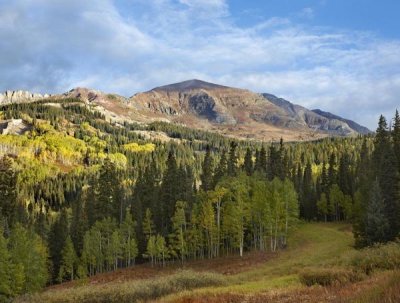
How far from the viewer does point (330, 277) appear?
20703mm

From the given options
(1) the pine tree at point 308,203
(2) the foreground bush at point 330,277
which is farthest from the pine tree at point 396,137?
(2) the foreground bush at point 330,277

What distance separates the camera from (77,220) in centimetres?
9538

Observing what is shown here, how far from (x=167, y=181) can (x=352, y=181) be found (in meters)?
54.6

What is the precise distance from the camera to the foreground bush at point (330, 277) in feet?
62.5

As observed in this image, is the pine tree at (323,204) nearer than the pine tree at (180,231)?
No

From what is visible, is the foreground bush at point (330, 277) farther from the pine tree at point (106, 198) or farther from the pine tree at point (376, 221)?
the pine tree at point (106, 198)

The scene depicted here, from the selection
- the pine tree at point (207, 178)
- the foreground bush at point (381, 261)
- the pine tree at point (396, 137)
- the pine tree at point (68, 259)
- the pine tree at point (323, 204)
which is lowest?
the pine tree at point (68, 259)

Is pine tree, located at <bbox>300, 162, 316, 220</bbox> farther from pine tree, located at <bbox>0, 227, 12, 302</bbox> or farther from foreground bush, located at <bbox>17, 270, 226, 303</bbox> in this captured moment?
foreground bush, located at <bbox>17, 270, 226, 303</bbox>

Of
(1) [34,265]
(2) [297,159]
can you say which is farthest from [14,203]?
(2) [297,159]

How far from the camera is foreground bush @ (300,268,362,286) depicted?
19.1m

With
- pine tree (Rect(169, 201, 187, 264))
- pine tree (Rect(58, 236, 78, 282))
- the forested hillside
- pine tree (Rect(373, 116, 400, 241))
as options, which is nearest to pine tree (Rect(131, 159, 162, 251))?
the forested hillside

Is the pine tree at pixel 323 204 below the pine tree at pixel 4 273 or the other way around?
the other way around

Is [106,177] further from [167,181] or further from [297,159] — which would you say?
[297,159]

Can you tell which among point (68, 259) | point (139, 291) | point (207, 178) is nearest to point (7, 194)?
point (68, 259)
